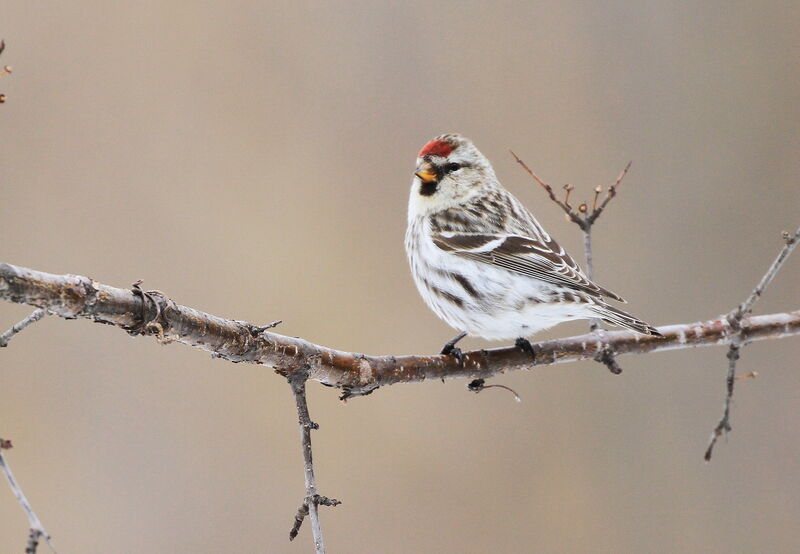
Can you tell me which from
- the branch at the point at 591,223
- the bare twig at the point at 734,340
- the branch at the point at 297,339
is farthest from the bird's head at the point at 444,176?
the bare twig at the point at 734,340

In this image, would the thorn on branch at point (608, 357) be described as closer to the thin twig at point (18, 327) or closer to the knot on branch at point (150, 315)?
the knot on branch at point (150, 315)

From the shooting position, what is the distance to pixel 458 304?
2.14 metres

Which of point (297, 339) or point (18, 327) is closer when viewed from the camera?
point (18, 327)

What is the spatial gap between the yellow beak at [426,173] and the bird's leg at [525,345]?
0.56 metres

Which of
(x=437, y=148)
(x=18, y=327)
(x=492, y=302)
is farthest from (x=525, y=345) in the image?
(x=18, y=327)

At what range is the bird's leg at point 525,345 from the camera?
80.0 inches

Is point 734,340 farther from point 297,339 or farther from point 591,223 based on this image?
point 297,339

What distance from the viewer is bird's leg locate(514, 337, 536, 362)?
2033 mm

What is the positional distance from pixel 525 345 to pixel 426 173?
1.96 ft

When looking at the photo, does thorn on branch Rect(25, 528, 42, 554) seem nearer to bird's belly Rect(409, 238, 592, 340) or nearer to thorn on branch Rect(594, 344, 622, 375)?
bird's belly Rect(409, 238, 592, 340)

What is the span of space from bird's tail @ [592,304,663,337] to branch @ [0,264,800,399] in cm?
12

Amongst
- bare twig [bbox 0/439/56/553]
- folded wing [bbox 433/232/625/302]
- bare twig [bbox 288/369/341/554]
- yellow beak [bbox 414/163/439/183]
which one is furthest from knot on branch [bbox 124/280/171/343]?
yellow beak [bbox 414/163/439/183]

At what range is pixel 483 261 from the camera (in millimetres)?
2189

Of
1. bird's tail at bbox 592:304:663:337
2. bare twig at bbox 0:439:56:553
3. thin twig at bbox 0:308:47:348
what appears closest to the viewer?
bare twig at bbox 0:439:56:553
